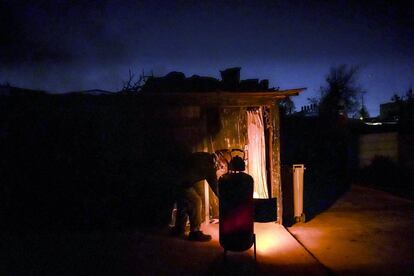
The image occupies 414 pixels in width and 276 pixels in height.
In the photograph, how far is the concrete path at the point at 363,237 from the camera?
6656 mm

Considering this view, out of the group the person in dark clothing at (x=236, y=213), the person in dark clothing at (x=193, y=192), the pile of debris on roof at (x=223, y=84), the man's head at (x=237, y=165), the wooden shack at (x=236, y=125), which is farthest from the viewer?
the pile of debris on roof at (x=223, y=84)

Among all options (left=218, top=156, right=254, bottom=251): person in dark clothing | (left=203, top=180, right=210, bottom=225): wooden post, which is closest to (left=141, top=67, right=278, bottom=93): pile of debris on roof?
(left=203, top=180, right=210, bottom=225): wooden post

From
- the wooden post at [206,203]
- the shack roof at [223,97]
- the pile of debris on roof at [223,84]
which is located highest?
the pile of debris on roof at [223,84]

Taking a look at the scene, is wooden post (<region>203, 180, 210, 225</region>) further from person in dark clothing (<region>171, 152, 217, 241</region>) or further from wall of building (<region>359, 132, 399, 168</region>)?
wall of building (<region>359, 132, 399, 168</region>)

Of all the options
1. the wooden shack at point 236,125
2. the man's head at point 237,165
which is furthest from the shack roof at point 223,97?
the man's head at point 237,165

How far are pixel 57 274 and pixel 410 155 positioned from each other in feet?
57.9

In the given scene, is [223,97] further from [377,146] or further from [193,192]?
[377,146]

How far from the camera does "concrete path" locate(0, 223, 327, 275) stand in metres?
6.16

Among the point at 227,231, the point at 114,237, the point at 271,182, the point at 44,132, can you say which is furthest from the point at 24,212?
the point at 271,182

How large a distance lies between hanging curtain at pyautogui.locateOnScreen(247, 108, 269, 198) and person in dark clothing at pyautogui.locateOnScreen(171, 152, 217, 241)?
2.05m

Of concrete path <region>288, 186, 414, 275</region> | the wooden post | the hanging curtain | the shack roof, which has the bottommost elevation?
concrete path <region>288, 186, 414, 275</region>

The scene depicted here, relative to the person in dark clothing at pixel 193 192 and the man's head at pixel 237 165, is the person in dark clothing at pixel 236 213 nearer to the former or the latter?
the man's head at pixel 237 165

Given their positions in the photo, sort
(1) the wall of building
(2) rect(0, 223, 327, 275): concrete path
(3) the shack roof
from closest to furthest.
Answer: (2) rect(0, 223, 327, 275): concrete path, (3) the shack roof, (1) the wall of building

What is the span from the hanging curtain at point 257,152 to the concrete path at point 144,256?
5.06 feet
